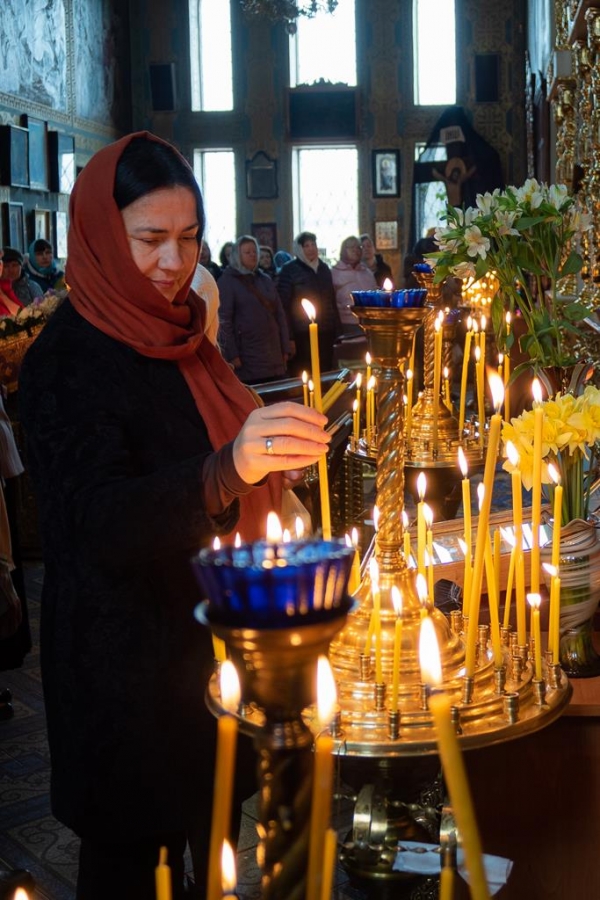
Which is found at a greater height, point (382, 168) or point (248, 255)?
point (382, 168)

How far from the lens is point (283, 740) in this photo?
65 cm

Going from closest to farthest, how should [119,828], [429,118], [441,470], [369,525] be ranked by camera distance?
[119,828]
[441,470]
[369,525]
[429,118]

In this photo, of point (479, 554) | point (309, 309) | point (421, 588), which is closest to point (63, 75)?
point (309, 309)

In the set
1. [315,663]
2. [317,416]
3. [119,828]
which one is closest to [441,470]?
[119,828]

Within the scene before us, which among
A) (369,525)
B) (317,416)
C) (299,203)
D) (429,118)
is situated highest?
(429,118)

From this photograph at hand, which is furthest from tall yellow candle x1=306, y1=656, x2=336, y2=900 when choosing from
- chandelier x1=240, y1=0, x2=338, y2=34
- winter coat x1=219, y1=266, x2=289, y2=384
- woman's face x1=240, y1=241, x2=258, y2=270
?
chandelier x1=240, y1=0, x2=338, y2=34

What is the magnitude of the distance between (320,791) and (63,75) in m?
17.9

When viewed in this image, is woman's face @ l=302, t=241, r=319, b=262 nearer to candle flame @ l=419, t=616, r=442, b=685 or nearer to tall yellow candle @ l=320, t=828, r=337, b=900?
candle flame @ l=419, t=616, r=442, b=685

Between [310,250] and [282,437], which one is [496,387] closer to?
[282,437]

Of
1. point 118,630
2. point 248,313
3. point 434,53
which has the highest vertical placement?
point 434,53

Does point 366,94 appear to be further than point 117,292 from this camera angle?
Yes

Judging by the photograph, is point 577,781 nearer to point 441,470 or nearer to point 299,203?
point 441,470

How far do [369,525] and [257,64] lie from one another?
17692mm

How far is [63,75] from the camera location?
1717 centimetres
